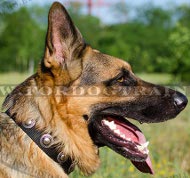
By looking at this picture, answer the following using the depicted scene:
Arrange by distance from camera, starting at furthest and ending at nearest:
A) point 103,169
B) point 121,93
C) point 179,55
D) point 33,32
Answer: point 33,32 < point 179,55 < point 103,169 < point 121,93

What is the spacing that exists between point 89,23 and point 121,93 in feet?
75.1

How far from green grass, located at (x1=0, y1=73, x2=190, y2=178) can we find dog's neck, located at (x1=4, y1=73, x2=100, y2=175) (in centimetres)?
49

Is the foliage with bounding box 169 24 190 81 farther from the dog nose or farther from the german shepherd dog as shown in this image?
the german shepherd dog

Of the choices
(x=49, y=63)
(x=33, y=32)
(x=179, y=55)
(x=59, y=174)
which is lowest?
(x=33, y=32)

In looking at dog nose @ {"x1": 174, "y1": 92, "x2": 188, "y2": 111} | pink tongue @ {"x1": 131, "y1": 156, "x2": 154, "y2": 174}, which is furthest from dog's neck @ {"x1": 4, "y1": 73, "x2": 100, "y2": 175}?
dog nose @ {"x1": 174, "y1": 92, "x2": 188, "y2": 111}

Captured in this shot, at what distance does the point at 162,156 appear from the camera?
6438 millimetres

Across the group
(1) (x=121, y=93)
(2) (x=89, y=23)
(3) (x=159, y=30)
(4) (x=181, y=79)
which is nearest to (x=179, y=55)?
(4) (x=181, y=79)

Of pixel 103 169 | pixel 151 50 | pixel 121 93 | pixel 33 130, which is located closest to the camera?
pixel 33 130

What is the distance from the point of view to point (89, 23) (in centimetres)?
2622

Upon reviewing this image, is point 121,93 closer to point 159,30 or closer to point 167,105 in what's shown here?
point 167,105

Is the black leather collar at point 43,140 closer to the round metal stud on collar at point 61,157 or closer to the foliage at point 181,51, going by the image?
the round metal stud on collar at point 61,157

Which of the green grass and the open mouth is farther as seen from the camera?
the green grass

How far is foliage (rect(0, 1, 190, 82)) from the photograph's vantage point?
600 inches

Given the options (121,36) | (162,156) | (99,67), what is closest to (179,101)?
(99,67)
